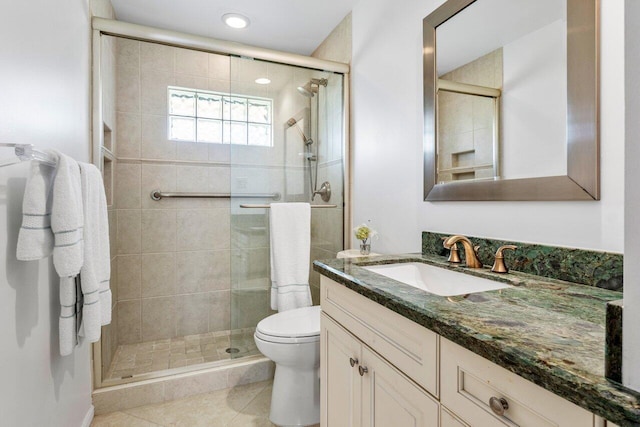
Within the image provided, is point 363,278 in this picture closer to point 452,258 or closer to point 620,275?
point 452,258

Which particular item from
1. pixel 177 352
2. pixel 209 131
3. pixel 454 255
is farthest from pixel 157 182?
pixel 454 255

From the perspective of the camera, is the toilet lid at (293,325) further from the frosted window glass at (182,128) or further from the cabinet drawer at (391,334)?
the frosted window glass at (182,128)

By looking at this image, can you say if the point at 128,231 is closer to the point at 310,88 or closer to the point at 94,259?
the point at 94,259

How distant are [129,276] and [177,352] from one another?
0.68 metres

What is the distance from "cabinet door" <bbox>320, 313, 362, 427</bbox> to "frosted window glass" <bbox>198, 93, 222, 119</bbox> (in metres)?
2.12

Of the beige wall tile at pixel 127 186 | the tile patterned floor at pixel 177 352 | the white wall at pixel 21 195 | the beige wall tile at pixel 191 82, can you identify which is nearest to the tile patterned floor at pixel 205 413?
the tile patterned floor at pixel 177 352

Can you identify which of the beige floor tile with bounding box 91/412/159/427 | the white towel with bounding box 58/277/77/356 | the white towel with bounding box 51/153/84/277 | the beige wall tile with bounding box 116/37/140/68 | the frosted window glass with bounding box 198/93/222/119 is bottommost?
the beige floor tile with bounding box 91/412/159/427

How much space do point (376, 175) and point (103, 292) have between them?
57.9 inches

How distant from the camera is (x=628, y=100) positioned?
424 mm

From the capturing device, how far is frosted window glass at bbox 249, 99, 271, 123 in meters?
2.05

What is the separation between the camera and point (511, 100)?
1162 mm

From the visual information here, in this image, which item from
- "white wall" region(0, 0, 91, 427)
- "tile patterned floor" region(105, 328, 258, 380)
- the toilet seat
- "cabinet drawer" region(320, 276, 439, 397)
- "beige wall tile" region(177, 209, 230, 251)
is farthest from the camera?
"beige wall tile" region(177, 209, 230, 251)

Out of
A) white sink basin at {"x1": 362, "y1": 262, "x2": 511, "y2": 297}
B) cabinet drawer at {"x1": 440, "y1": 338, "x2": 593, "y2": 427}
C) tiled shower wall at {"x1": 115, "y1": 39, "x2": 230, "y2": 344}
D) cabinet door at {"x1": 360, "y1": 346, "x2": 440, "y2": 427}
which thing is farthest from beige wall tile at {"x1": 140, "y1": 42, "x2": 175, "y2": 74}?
cabinet drawer at {"x1": 440, "y1": 338, "x2": 593, "y2": 427}

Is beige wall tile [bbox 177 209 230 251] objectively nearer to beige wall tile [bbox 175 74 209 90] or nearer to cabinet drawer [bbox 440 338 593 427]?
beige wall tile [bbox 175 74 209 90]
